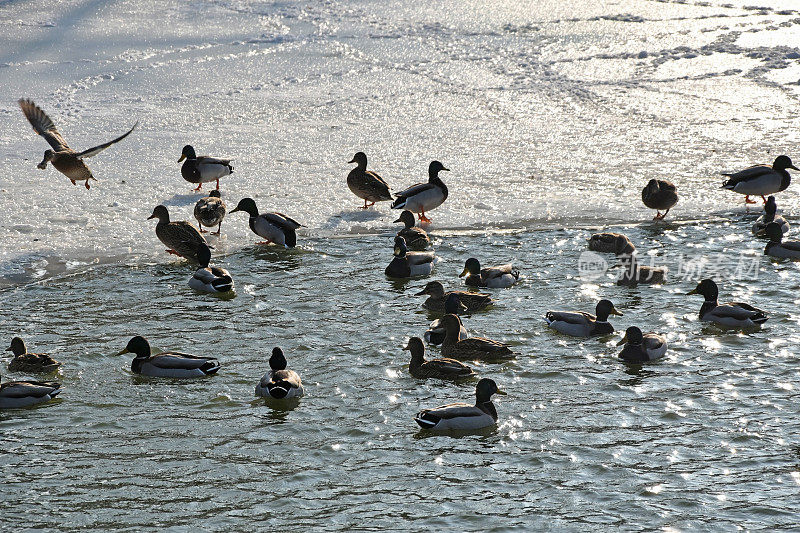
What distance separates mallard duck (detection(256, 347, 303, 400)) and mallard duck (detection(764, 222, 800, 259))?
6640mm

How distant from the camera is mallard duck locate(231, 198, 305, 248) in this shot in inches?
489

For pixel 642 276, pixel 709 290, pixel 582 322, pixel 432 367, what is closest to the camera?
pixel 432 367

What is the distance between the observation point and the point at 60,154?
13.5 metres

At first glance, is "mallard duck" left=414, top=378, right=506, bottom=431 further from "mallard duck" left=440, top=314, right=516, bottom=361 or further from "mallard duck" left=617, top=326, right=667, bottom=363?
"mallard duck" left=617, top=326, right=667, bottom=363

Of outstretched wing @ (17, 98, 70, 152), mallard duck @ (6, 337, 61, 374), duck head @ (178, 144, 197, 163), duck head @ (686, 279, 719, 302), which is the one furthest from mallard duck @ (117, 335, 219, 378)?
outstretched wing @ (17, 98, 70, 152)

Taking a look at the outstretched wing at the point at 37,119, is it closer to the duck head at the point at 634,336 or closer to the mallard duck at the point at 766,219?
the duck head at the point at 634,336

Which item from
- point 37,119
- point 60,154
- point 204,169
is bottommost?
point 204,169

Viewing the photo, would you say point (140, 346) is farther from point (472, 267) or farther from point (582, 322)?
point (582, 322)

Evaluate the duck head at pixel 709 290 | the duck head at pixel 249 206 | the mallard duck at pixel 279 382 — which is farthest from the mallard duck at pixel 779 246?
the duck head at pixel 249 206

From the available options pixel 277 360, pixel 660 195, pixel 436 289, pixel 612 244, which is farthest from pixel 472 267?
pixel 660 195

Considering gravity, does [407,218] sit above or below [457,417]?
above

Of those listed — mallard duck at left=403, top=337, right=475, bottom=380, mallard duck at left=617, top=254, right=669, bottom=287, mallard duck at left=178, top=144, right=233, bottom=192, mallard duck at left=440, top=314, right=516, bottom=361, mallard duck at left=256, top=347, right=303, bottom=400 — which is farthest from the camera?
mallard duck at left=178, top=144, right=233, bottom=192

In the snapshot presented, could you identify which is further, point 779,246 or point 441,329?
point 779,246

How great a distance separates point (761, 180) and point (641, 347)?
19.6 ft
